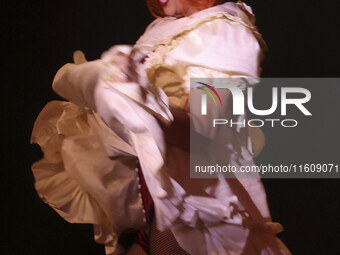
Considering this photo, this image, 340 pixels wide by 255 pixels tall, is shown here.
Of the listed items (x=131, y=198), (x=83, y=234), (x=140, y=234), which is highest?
(x=131, y=198)

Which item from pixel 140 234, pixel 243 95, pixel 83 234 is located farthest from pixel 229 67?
pixel 83 234

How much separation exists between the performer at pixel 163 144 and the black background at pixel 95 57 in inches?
4.8

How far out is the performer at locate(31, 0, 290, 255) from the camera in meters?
1.04

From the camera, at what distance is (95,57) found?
139 centimetres

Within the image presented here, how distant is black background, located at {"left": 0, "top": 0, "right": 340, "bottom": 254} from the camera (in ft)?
4.06

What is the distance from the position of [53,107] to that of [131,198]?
0.36m

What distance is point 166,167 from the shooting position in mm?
1051

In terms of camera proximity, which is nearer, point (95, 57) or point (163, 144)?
point (163, 144)

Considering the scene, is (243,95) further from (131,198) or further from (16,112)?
(16,112)

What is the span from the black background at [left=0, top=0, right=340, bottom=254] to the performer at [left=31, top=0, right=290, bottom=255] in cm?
12

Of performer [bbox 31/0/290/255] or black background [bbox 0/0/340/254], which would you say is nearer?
performer [bbox 31/0/290/255]

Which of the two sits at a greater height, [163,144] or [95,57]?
[95,57]

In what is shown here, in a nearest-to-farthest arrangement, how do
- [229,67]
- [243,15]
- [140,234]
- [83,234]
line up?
1. [229,67]
2. [243,15]
3. [140,234]
4. [83,234]

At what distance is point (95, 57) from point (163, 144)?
469 mm
